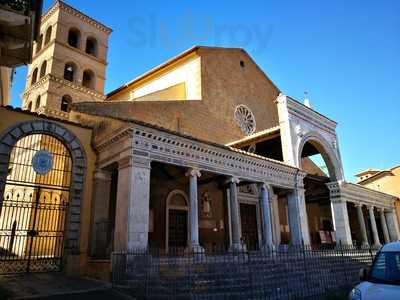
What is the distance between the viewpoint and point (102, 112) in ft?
37.1

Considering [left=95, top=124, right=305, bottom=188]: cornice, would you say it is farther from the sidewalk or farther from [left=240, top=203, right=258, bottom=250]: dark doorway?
the sidewalk

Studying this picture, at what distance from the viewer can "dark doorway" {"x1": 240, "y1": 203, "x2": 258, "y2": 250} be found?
15.0 m

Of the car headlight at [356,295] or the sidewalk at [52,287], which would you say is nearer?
the car headlight at [356,295]

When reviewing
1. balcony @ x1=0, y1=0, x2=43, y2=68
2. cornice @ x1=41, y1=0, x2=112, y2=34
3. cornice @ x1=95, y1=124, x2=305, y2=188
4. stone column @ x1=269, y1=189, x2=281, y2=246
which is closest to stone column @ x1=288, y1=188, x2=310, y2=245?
cornice @ x1=95, y1=124, x2=305, y2=188

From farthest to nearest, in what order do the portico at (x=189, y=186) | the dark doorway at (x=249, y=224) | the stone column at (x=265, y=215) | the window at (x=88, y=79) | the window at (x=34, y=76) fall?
the window at (x=88, y=79), the window at (x=34, y=76), the dark doorway at (x=249, y=224), the stone column at (x=265, y=215), the portico at (x=189, y=186)

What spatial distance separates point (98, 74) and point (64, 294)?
16344 mm

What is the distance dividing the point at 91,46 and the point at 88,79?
2434 millimetres

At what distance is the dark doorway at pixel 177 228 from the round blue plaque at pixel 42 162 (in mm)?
4973

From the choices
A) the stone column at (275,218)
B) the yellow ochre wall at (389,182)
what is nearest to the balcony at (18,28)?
the stone column at (275,218)

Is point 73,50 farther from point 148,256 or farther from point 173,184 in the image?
point 148,256

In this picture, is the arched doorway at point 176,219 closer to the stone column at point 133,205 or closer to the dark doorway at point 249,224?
the dark doorway at point 249,224

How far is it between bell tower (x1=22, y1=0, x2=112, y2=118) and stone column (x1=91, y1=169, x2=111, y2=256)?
8781mm

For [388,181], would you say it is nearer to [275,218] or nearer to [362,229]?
[362,229]

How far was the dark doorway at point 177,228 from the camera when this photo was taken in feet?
39.9
